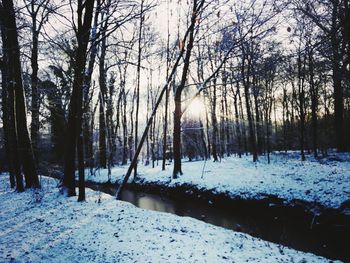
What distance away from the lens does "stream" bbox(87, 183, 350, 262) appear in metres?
6.68

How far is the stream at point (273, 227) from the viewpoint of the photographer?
668 cm

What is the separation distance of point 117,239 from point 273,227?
18.5 ft

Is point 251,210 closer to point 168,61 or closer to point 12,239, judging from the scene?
point 12,239

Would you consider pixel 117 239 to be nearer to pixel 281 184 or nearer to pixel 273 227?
pixel 273 227

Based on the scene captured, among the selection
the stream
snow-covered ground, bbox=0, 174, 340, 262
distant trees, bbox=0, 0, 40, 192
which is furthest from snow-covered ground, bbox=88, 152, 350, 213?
distant trees, bbox=0, 0, 40, 192

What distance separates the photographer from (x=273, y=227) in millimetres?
8445

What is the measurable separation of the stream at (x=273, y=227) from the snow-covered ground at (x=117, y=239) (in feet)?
4.66

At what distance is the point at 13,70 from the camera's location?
11.2m

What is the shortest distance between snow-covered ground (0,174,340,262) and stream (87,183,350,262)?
1.42m

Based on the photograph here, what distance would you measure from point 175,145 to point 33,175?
8238mm

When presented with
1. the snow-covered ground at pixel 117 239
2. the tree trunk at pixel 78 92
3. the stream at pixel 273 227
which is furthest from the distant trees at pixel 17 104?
the stream at pixel 273 227

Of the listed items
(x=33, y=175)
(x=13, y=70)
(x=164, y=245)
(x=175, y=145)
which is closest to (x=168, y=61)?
(x=175, y=145)

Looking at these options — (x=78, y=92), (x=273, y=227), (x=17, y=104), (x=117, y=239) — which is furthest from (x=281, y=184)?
(x=17, y=104)

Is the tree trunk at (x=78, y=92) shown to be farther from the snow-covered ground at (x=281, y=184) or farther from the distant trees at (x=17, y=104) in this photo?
the snow-covered ground at (x=281, y=184)
